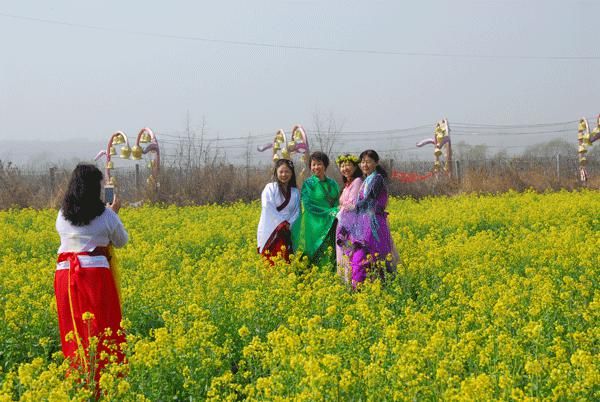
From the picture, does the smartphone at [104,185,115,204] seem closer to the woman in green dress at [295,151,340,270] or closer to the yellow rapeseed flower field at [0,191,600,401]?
the yellow rapeseed flower field at [0,191,600,401]

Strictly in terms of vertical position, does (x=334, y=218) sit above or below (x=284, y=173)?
below

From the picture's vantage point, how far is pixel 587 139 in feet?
94.3

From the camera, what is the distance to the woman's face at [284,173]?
7.71 metres

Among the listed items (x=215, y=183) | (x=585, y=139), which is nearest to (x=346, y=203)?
(x=215, y=183)

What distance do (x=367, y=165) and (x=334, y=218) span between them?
85cm

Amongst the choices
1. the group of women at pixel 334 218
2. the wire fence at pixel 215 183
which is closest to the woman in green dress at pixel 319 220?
the group of women at pixel 334 218

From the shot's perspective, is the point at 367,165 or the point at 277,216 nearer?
the point at 367,165

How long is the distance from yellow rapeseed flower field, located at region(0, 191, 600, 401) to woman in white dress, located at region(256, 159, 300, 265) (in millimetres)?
260

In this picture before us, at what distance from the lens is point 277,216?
7.89 metres

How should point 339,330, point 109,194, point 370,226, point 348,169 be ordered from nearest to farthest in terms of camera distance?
point 109,194 → point 339,330 → point 370,226 → point 348,169

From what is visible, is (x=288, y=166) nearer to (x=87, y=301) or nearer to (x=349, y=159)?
(x=349, y=159)

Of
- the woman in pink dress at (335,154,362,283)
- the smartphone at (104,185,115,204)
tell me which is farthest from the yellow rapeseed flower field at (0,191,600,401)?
the smartphone at (104,185,115,204)

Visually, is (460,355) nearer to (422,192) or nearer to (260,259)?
(260,259)

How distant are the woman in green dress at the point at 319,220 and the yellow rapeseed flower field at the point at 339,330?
0.33 metres
